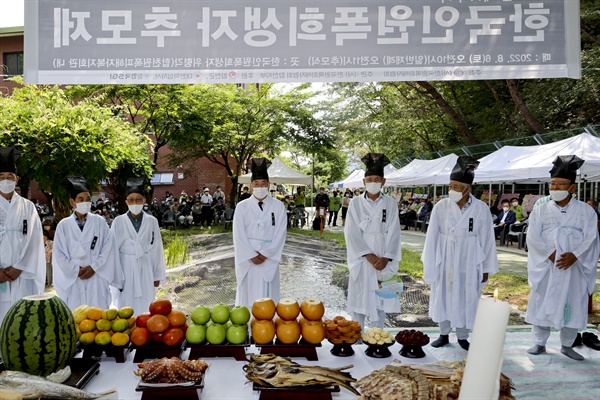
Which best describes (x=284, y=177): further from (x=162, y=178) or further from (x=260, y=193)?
(x=260, y=193)

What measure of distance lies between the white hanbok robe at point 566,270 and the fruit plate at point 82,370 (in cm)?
→ 441

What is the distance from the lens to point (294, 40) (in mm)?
3127

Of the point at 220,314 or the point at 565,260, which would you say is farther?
the point at 565,260

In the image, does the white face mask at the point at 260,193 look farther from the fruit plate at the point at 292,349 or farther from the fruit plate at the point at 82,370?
the fruit plate at the point at 82,370

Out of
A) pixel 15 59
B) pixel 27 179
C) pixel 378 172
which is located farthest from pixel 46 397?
pixel 15 59

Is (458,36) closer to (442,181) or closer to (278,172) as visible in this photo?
(442,181)

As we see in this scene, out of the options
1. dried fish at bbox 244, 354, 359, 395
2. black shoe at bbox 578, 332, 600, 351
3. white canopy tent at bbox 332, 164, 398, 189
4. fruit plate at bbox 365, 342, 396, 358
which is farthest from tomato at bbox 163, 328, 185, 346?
white canopy tent at bbox 332, 164, 398, 189

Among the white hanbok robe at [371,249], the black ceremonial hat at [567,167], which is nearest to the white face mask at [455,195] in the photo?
the white hanbok robe at [371,249]

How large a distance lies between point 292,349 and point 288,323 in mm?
130

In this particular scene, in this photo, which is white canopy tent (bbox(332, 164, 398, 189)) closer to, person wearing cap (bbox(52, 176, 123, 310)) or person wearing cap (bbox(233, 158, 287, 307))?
person wearing cap (bbox(233, 158, 287, 307))

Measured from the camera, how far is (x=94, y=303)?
181 inches

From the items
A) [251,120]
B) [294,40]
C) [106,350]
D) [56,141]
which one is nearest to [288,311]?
[106,350]

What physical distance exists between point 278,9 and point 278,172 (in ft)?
61.1

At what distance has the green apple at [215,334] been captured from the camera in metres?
2.31
